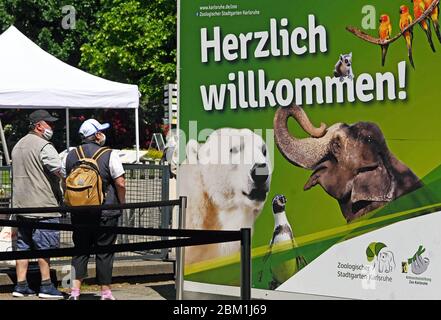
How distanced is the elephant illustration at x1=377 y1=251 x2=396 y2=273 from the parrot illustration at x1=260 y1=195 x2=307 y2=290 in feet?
2.40

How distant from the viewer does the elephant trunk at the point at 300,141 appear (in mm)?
7668

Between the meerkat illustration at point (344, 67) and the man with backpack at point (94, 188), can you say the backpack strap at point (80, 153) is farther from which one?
the meerkat illustration at point (344, 67)

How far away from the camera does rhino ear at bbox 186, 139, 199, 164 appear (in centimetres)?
847

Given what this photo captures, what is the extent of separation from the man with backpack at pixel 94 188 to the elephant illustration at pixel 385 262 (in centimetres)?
264

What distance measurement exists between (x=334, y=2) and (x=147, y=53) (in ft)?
138

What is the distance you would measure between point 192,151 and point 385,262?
2.10 metres

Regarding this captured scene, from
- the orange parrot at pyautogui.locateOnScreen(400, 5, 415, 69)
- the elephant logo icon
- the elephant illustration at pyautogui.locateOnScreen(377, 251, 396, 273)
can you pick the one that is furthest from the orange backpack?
the orange parrot at pyautogui.locateOnScreen(400, 5, 415, 69)

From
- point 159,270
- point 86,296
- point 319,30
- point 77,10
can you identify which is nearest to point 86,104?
point 159,270

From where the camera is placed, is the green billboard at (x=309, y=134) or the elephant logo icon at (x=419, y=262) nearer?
the elephant logo icon at (x=419, y=262)

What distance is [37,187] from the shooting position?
9602 millimetres

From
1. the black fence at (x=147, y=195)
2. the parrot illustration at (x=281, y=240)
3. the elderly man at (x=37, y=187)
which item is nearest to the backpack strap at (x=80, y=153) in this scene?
the elderly man at (x=37, y=187)

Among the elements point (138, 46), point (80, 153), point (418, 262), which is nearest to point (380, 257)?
point (418, 262)

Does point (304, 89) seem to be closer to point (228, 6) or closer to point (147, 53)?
point (228, 6)

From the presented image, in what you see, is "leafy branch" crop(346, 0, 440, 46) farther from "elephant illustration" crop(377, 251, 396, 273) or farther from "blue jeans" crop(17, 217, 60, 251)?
"blue jeans" crop(17, 217, 60, 251)
